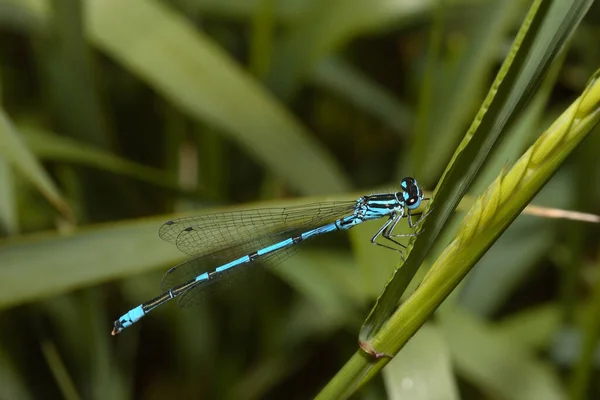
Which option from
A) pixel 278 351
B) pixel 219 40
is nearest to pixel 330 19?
pixel 219 40

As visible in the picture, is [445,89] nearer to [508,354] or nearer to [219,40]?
[508,354]

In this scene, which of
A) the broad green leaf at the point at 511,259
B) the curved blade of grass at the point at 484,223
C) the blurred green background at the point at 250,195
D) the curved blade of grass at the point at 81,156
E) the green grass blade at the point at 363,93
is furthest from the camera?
the green grass blade at the point at 363,93

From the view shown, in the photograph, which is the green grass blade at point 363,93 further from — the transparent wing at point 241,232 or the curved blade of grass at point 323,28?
the transparent wing at point 241,232

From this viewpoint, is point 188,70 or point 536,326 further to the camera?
point 536,326

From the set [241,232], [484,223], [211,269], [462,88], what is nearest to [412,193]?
[462,88]

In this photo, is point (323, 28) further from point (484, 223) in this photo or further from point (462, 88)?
point (484, 223)

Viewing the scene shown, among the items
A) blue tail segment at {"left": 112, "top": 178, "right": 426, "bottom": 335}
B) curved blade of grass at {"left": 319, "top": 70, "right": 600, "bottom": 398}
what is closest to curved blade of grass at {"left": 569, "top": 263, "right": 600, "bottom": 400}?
blue tail segment at {"left": 112, "top": 178, "right": 426, "bottom": 335}

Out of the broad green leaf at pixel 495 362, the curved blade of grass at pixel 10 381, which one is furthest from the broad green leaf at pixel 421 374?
the curved blade of grass at pixel 10 381
